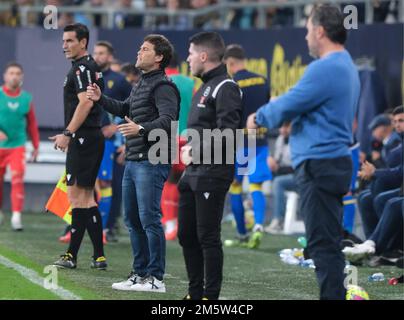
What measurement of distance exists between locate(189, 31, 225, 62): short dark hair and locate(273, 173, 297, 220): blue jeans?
8.00 meters

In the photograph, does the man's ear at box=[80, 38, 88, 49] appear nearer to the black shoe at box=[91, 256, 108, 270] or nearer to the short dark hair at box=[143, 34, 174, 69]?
the short dark hair at box=[143, 34, 174, 69]

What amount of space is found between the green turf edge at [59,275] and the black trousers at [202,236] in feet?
2.50

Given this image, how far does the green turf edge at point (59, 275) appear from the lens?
834 cm

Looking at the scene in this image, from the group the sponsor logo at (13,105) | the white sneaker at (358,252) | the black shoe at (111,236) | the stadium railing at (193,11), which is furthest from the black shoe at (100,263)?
the stadium railing at (193,11)

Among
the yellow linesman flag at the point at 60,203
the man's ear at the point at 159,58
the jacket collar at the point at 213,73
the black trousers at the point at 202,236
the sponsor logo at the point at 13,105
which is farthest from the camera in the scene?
the sponsor logo at the point at 13,105

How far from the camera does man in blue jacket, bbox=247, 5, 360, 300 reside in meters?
7.06

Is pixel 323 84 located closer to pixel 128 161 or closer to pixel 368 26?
pixel 128 161

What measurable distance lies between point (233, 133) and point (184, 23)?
11066 millimetres

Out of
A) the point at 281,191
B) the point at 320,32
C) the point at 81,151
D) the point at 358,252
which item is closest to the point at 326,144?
the point at 320,32

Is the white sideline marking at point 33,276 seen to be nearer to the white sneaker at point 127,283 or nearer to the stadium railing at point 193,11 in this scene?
the white sneaker at point 127,283

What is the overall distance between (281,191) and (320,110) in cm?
919

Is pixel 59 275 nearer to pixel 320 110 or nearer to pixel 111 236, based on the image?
pixel 320 110

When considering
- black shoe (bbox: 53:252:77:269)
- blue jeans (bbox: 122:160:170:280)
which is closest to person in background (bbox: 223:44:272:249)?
black shoe (bbox: 53:252:77:269)

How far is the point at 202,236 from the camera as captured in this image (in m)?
7.86
